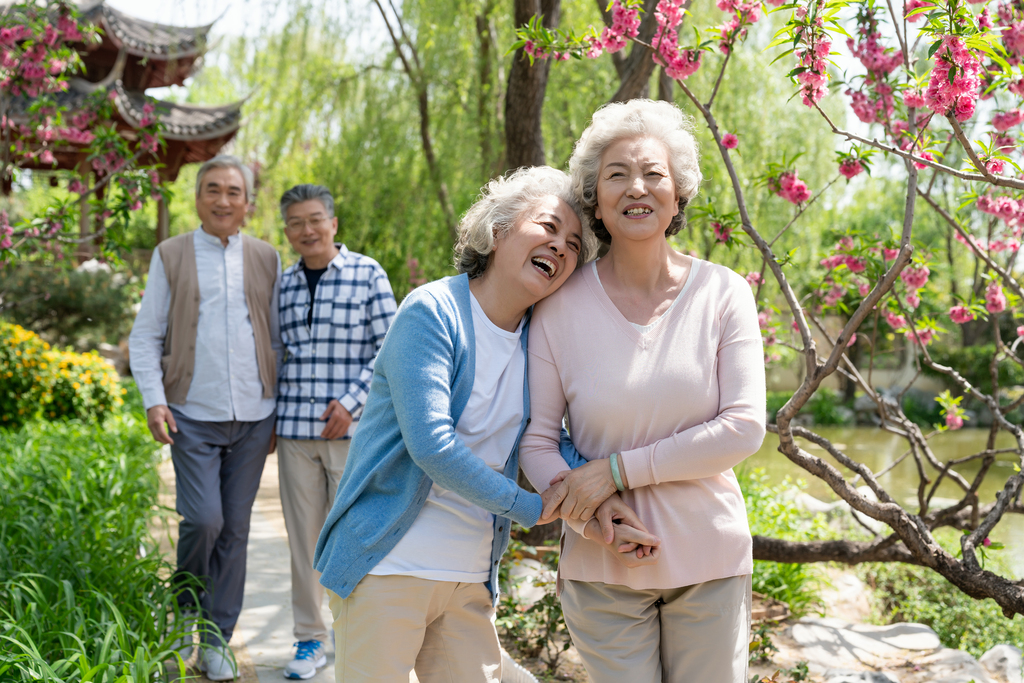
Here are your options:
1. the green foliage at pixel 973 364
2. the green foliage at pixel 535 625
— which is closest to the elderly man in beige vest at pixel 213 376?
the green foliage at pixel 535 625

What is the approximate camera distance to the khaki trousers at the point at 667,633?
5.56 feet

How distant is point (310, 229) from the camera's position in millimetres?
3107

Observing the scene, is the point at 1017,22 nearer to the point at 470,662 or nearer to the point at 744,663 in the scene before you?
the point at 744,663

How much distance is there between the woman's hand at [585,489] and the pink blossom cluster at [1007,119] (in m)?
2.24

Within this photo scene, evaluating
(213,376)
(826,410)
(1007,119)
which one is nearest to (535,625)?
(213,376)

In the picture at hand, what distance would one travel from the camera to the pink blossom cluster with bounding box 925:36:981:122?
1.90m

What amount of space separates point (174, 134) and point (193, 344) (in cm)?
958

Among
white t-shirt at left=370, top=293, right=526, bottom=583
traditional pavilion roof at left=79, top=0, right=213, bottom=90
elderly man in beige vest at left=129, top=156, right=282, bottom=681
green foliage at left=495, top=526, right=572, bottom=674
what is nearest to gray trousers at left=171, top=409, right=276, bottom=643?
elderly man in beige vest at left=129, top=156, right=282, bottom=681

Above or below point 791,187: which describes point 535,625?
below

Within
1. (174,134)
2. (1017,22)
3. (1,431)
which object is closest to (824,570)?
(1017,22)

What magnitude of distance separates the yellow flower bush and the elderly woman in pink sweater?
6.30 meters

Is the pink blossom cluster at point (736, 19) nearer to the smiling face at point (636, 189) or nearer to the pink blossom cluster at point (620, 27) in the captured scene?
the pink blossom cluster at point (620, 27)

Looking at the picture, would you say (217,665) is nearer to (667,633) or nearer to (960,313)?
(667,633)

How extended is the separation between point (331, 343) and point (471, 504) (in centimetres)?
150
